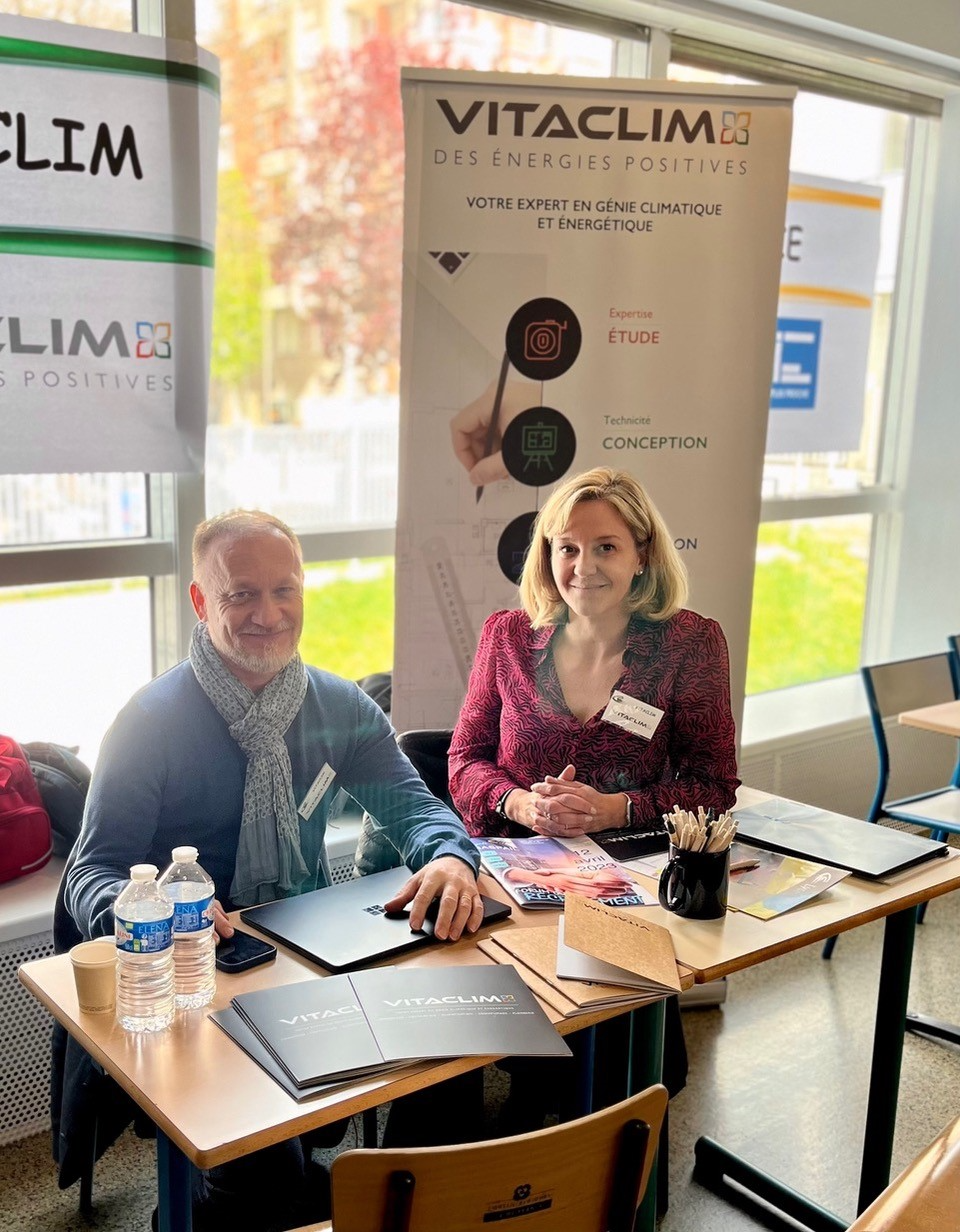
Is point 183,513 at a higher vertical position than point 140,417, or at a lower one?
lower

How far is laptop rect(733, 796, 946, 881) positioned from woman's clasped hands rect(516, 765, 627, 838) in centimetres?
24

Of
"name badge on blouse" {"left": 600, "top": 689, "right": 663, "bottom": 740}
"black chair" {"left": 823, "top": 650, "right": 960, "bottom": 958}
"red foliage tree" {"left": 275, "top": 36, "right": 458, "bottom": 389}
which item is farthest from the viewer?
"black chair" {"left": 823, "top": 650, "right": 960, "bottom": 958}

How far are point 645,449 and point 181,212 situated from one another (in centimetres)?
129

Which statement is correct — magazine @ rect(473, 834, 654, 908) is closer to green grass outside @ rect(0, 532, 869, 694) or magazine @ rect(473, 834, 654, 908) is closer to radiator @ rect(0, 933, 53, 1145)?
radiator @ rect(0, 933, 53, 1145)

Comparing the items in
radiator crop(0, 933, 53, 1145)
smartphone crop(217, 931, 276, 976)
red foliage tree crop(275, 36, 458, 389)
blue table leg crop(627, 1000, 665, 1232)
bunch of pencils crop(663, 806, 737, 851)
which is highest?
red foliage tree crop(275, 36, 458, 389)

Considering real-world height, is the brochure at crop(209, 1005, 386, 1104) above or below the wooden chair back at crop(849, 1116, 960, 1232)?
below

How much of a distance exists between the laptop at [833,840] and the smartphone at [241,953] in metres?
0.93

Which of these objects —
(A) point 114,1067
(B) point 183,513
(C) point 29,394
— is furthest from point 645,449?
(A) point 114,1067

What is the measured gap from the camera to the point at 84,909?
1.69 metres

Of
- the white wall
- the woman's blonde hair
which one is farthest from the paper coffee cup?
the white wall

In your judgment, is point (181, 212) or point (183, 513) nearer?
point (181, 212)

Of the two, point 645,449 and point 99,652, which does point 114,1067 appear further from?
point 645,449

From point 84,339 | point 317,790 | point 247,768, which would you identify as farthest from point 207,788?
point 84,339

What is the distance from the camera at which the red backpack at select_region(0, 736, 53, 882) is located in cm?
259
